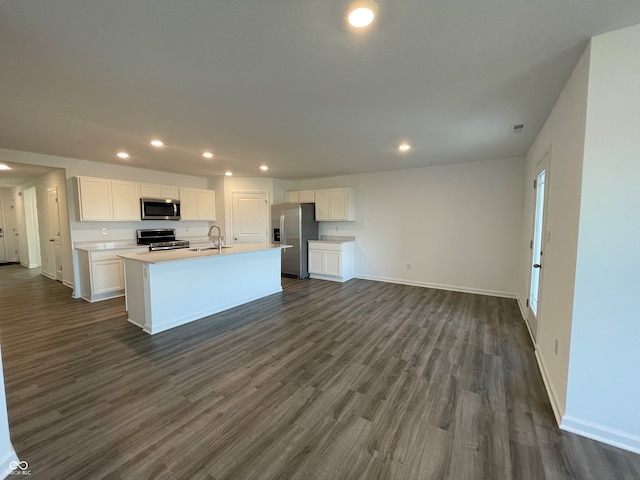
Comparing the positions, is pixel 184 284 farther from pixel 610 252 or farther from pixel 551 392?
pixel 610 252

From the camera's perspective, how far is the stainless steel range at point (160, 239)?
17.6ft

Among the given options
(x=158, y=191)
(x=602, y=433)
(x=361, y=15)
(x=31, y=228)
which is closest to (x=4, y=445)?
(x=361, y=15)

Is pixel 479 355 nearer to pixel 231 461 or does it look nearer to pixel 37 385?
pixel 231 461

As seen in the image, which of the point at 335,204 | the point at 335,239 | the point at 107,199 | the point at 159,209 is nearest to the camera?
the point at 107,199

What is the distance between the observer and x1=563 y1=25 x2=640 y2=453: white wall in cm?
154

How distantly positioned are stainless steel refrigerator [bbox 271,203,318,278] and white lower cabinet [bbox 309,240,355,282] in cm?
21

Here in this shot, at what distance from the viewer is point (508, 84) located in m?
2.10

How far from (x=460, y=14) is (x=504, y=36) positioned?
38 centimetres

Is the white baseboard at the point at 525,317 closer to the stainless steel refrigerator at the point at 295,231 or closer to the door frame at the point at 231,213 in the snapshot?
the stainless steel refrigerator at the point at 295,231

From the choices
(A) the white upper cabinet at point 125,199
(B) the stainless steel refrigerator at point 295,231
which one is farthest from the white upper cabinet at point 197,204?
(B) the stainless steel refrigerator at point 295,231

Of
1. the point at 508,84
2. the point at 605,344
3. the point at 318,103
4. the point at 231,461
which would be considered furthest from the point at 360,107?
the point at 231,461

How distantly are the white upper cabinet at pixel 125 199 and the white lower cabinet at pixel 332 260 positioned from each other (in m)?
3.63

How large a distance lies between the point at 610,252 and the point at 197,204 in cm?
652

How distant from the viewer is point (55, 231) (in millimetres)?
5469
